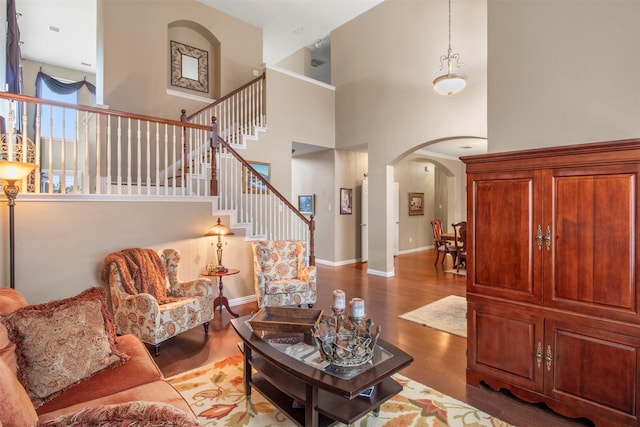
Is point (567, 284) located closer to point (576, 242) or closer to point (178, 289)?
point (576, 242)

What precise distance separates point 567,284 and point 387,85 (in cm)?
513

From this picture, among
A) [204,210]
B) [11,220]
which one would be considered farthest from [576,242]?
[11,220]

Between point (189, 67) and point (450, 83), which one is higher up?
point (189, 67)

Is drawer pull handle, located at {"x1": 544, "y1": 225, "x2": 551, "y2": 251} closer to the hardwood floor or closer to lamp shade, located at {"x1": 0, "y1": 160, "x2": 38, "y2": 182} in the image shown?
the hardwood floor

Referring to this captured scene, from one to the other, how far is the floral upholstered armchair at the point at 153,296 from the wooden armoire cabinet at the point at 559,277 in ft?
8.38

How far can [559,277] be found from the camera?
6.72 feet

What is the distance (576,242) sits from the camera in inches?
78.2

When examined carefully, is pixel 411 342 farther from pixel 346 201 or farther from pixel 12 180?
pixel 346 201

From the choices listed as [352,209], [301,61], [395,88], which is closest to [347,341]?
[395,88]

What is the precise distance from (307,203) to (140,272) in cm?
502

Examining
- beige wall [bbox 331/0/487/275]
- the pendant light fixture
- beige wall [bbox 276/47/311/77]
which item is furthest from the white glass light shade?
beige wall [bbox 276/47/311/77]

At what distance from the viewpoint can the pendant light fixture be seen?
14.7 feet

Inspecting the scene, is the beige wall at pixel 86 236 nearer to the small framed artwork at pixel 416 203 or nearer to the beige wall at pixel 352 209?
the beige wall at pixel 352 209

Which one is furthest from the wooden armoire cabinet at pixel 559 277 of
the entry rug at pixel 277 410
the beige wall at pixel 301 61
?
the beige wall at pixel 301 61
